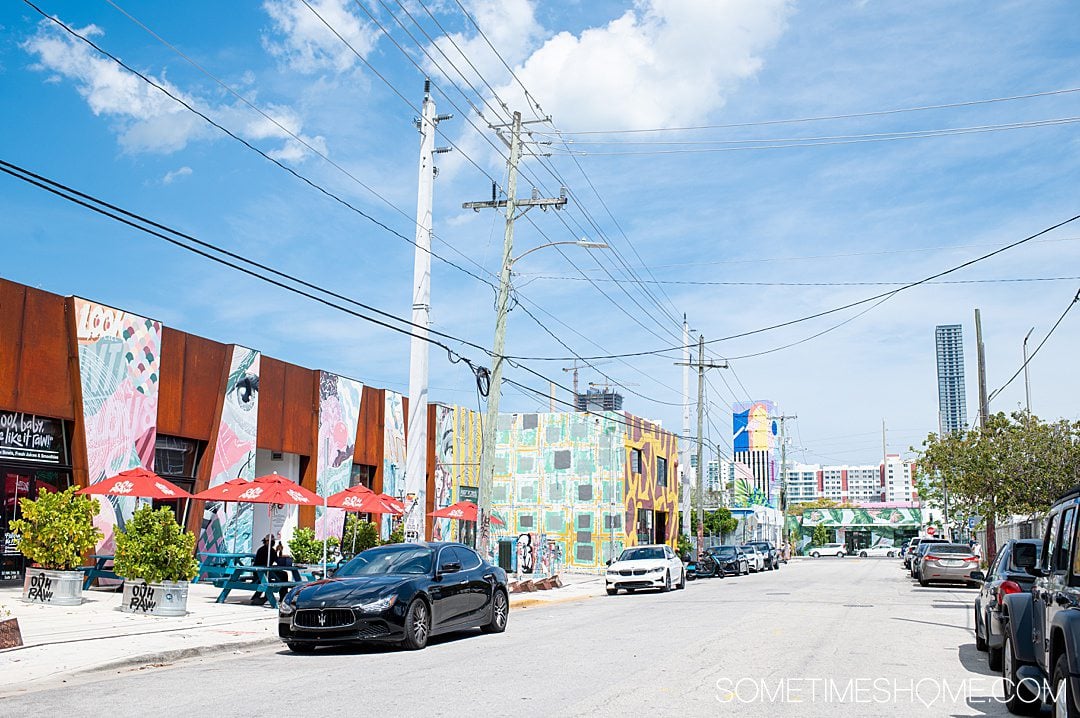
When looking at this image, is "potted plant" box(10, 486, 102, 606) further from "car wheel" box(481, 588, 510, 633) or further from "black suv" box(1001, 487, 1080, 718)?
"black suv" box(1001, 487, 1080, 718)

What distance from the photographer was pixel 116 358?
25.1 meters

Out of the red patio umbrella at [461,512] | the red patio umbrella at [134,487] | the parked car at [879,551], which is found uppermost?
the red patio umbrella at [134,487]

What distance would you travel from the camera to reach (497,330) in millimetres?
27500

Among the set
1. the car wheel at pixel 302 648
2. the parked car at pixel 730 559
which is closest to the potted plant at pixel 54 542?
the car wheel at pixel 302 648

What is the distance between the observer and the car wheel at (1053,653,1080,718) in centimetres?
608

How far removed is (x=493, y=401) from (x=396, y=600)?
13.5 metres

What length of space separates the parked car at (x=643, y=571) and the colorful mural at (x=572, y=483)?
618 inches

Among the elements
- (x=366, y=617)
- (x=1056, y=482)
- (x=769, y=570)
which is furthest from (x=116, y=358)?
(x=769, y=570)

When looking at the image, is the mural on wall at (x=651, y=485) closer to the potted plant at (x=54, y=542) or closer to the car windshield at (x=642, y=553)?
the car windshield at (x=642, y=553)

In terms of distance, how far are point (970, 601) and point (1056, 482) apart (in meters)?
5.88

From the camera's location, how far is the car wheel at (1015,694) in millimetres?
8578

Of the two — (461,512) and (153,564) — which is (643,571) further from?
(153,564)

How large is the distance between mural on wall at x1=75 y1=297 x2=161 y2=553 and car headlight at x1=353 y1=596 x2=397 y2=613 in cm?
1271

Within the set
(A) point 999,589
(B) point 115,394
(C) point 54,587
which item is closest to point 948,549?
(A) point 999,589
